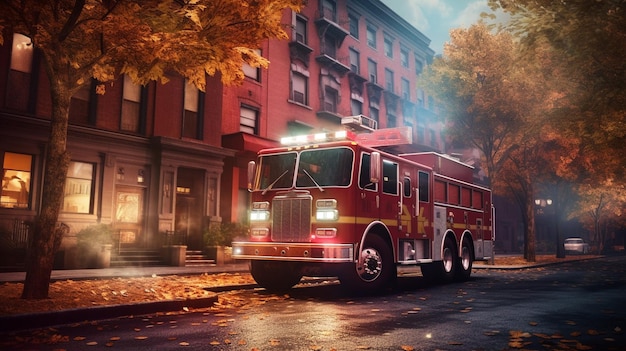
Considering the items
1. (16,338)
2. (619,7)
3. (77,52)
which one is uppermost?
(619,7)

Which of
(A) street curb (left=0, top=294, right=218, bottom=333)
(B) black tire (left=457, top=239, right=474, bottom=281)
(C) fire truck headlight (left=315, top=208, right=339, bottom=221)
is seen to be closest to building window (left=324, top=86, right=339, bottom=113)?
(B) black tire (left=457, top=239, right=474, bottom=281)

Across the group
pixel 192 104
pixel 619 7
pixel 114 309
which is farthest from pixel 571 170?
pixel 114 309

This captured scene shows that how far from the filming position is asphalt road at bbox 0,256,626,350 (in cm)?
593

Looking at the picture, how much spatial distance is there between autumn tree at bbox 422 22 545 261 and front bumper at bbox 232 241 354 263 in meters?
18.3

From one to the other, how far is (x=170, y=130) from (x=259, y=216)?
11394mm

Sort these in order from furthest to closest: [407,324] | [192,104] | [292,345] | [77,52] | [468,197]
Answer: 1. [192,104]
2. [468,197]
3. [77,52]
4. [407,324]
5. [292,345]

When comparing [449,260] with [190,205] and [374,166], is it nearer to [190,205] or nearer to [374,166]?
[374,166]

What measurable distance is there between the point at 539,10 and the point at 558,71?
12.8 ft

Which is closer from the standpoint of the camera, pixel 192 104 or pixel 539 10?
pixel 539 10

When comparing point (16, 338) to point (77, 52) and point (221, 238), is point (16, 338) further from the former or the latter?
point (221, 238)

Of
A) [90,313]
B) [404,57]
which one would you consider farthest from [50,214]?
[404,57]

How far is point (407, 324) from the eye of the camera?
24.0 feet

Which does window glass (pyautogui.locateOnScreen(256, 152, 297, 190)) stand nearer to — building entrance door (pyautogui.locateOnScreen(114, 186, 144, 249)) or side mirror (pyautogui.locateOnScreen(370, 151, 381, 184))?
side mirror (pyautogui.locateOnScreen(370, 151, 381, 184))

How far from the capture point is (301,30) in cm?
2869
